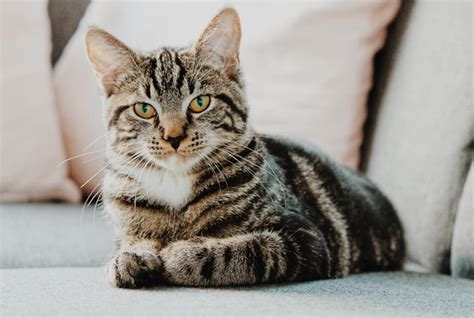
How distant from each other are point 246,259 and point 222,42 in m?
0.43

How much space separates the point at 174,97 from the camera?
47.3 inches

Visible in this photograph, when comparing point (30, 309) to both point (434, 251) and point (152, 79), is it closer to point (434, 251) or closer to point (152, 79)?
point (152, 79)

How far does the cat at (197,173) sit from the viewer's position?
1144 millimetres

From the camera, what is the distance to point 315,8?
5.73 feet

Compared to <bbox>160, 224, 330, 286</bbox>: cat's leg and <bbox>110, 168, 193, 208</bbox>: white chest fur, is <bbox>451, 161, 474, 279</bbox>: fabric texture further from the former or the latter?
<bbox>110, 168, 193, 208</bbox>: white chest fur

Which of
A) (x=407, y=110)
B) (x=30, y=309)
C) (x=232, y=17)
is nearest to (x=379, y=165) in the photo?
(x=407, y=110)

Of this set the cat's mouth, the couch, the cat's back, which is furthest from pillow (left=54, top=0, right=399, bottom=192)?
the cat's mouth

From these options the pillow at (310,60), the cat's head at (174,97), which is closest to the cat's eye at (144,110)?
the cat's head at (174,97)

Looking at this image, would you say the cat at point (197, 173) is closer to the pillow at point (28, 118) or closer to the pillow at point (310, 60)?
the pillow at point (310, 60)

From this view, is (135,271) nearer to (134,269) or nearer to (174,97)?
(134,269)

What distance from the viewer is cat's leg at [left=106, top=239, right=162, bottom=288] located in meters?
1.07

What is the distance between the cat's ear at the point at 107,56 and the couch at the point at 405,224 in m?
0.37

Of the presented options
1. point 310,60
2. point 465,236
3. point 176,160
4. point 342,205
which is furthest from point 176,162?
point 310,60

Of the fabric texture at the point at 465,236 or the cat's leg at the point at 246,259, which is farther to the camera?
the fabric texture at the point at 465,236
